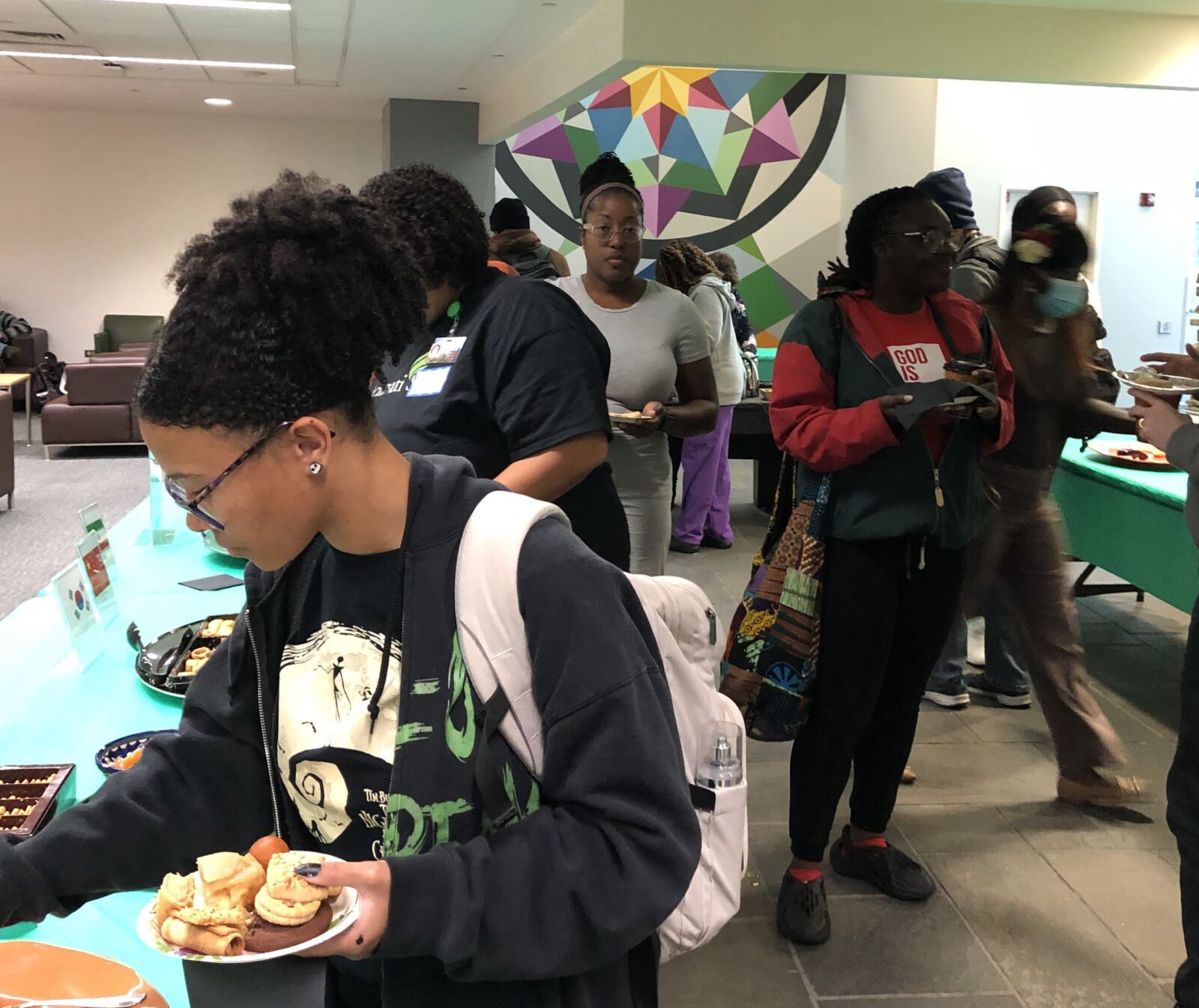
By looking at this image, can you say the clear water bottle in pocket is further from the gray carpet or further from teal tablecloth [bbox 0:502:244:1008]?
the gray carpet

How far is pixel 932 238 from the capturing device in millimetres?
2102

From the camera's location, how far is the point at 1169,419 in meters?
2.12

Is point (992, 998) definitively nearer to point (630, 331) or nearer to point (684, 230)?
point (630, 331)

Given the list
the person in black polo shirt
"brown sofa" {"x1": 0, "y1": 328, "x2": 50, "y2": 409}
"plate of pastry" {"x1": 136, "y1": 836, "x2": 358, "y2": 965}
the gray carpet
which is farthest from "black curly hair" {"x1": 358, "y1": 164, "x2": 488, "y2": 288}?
"brown sofa" {"x1": 0, "y1": 328, "x2": 50, "y2": 409}

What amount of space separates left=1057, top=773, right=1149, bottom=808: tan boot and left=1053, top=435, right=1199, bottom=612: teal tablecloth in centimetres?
70

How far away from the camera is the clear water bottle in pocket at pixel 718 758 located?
3.31 ft

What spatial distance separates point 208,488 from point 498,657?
0.89 feet

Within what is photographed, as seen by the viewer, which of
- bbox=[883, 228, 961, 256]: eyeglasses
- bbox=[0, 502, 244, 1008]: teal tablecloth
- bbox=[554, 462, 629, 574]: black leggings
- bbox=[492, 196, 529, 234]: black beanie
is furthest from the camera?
bbox=[492, 196, 529, 234]: black beanie

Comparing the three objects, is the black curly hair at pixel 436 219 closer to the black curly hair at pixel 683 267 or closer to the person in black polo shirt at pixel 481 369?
the person in black polo shirt at pixel 481 369

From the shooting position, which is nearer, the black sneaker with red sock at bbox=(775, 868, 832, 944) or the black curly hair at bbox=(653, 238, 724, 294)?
the black sneaker with red sock at bbox=(775, 868, 832, 944)

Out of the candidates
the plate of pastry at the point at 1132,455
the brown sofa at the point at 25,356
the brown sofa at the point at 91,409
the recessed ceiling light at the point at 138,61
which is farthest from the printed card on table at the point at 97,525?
the brown sofa at the point at 25,356

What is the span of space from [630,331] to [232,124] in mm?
9571

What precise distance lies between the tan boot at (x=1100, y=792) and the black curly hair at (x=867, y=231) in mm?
1596

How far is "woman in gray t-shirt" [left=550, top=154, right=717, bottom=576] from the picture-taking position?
2.70 meters
